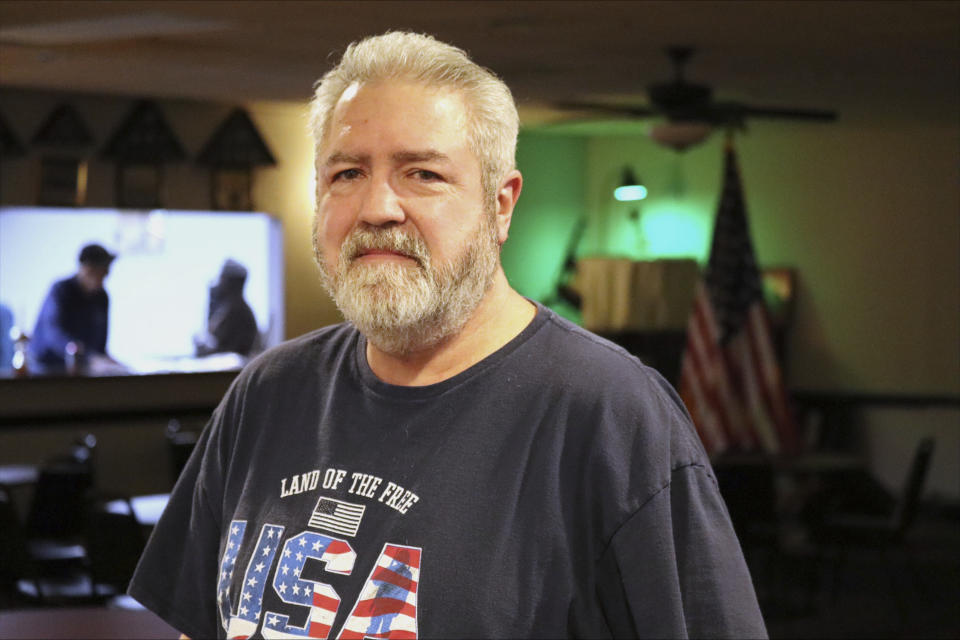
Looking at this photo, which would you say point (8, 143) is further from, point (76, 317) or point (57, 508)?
point (57, 508)

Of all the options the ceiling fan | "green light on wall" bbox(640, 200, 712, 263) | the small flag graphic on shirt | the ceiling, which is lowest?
the small flag graphic on shirt

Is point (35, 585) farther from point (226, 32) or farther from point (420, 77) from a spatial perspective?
point (420, 77)

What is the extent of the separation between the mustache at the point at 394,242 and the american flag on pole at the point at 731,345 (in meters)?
6.82

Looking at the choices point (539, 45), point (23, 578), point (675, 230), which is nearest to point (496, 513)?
point (23, 578)

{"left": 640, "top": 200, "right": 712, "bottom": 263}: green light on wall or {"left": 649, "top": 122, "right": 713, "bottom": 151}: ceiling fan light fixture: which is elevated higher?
{"left": 649, "top": 122, "right": 713, "bottom": 151}: ceiling fan light fixture

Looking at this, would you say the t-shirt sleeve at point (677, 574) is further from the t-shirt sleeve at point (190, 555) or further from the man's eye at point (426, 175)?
the t-shirt sleeve at point (190, 555)

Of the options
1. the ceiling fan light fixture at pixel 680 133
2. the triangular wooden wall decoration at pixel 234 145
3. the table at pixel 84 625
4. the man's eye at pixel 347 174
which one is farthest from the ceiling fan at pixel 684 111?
the man's eye at pixel 347 174

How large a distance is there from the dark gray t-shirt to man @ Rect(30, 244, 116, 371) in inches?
271

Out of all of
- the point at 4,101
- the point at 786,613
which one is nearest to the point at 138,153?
the point at 4,101

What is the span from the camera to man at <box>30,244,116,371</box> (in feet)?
26.1

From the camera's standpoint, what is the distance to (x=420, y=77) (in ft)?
4.55

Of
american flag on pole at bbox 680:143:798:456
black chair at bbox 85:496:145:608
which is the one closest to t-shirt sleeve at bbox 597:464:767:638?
black chair at bbox 85:496:145:608

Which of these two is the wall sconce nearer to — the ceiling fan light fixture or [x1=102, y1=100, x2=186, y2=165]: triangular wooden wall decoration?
[x1=102, y1=100, x2=186, y2=165]: triangular wooden wall decoration

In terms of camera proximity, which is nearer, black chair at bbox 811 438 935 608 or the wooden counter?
black chair at bbox 811 438 935 608
